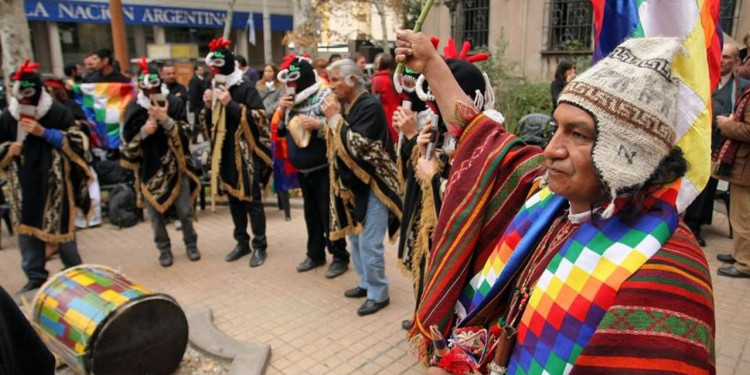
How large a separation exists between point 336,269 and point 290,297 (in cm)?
61

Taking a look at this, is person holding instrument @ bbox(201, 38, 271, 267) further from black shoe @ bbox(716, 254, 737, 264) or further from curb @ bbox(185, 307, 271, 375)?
black shoe @ bbox(716, 254, 737, 264)

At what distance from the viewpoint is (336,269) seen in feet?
17.1

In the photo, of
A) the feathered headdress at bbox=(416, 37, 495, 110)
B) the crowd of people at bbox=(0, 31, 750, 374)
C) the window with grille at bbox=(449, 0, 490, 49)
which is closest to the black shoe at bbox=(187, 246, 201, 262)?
the crowd of people at bbox=(0, 31, 750, 374)

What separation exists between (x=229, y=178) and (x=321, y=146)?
50.6 inches

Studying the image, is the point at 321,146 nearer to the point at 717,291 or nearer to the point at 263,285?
the point at 263,285

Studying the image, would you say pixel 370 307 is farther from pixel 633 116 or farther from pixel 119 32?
pixel 119 32

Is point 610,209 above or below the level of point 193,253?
above

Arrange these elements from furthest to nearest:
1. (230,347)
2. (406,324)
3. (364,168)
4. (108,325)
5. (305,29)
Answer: (305,29) < (364,168) < (406,324) < (230,347) < (108,325)

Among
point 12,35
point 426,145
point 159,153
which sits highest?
point 12,35

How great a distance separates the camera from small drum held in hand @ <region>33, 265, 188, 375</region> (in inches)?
122

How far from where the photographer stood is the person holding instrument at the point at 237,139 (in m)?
5.31

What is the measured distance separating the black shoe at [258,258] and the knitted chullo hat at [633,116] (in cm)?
467

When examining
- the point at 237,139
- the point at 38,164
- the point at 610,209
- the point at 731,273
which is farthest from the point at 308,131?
the point at 731,273

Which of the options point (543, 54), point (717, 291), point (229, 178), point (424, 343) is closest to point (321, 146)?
point (229, 178)
